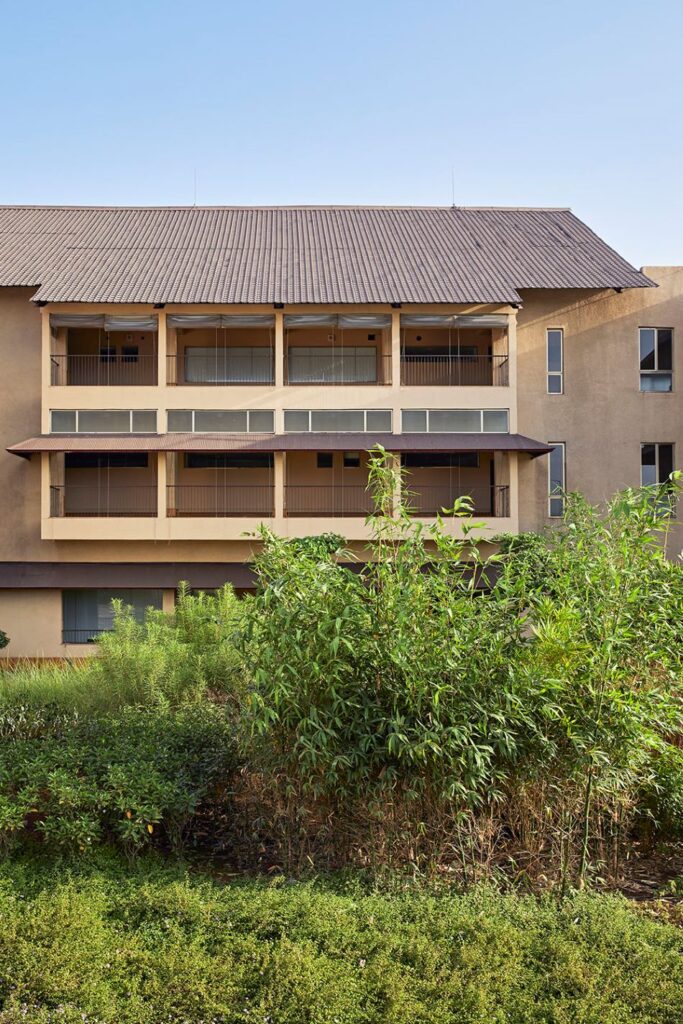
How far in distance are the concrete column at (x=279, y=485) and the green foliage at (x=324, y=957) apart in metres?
18.7

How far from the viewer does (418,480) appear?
28.1 metres

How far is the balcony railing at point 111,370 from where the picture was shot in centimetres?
2786

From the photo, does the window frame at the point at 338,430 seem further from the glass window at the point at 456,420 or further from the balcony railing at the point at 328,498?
the balcony railing at the point at 328,498

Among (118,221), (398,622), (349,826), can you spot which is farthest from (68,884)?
(118,221)

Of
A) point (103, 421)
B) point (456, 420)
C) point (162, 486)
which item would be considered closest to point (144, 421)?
point (103, 421)

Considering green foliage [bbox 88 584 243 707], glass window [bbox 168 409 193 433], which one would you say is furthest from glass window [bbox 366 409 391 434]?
green foliage [bbox 88 584 243 707]

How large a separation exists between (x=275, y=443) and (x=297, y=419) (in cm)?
117

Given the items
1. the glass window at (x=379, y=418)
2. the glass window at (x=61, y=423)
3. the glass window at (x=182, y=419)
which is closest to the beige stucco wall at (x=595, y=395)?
the glass window at (x=379, y=418)

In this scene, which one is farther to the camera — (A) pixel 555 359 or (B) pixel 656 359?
(B) pixel 656 359

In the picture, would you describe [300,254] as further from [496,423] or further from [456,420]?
[496,423]

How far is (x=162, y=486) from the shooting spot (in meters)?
25.4

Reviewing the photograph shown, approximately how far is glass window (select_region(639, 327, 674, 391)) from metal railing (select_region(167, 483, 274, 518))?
12.6 metres

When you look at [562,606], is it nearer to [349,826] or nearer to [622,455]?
[349,826]

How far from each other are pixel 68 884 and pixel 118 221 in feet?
91.4
